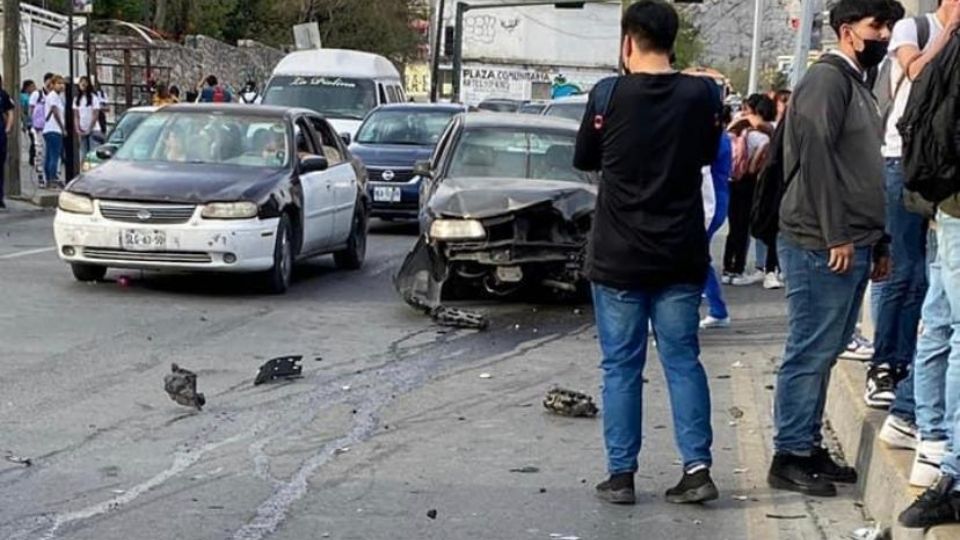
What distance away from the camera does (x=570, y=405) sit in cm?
861

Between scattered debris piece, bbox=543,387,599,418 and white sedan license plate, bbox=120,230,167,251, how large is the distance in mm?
4881

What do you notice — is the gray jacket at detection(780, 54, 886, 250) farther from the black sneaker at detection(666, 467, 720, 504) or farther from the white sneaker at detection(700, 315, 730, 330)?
the white sneaker at detection(700, 315, 730, 330)

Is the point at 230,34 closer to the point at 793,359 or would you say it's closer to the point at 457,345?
the point at 457,345

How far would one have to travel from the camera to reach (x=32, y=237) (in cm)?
1775

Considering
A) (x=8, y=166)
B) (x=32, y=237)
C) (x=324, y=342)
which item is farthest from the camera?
(x=8, y=166)

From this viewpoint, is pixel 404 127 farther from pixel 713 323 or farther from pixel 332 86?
pixel 713 323

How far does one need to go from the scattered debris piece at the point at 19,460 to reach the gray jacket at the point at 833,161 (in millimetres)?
3591

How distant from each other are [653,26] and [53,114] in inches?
815

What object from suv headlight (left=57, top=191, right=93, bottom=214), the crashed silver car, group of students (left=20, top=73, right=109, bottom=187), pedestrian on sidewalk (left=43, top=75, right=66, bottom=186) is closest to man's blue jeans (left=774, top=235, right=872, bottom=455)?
the crashed silver car

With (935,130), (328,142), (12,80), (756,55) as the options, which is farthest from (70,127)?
(935,130)

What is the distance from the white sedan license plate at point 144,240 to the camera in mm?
12531

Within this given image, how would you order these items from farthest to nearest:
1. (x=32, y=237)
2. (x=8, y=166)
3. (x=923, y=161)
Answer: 1. (x=8, y=166)
2. (x=32, y=237)
3. (x=923, y=161)

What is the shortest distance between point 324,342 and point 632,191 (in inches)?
193

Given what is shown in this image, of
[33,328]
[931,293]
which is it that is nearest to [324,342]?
[33,328]
